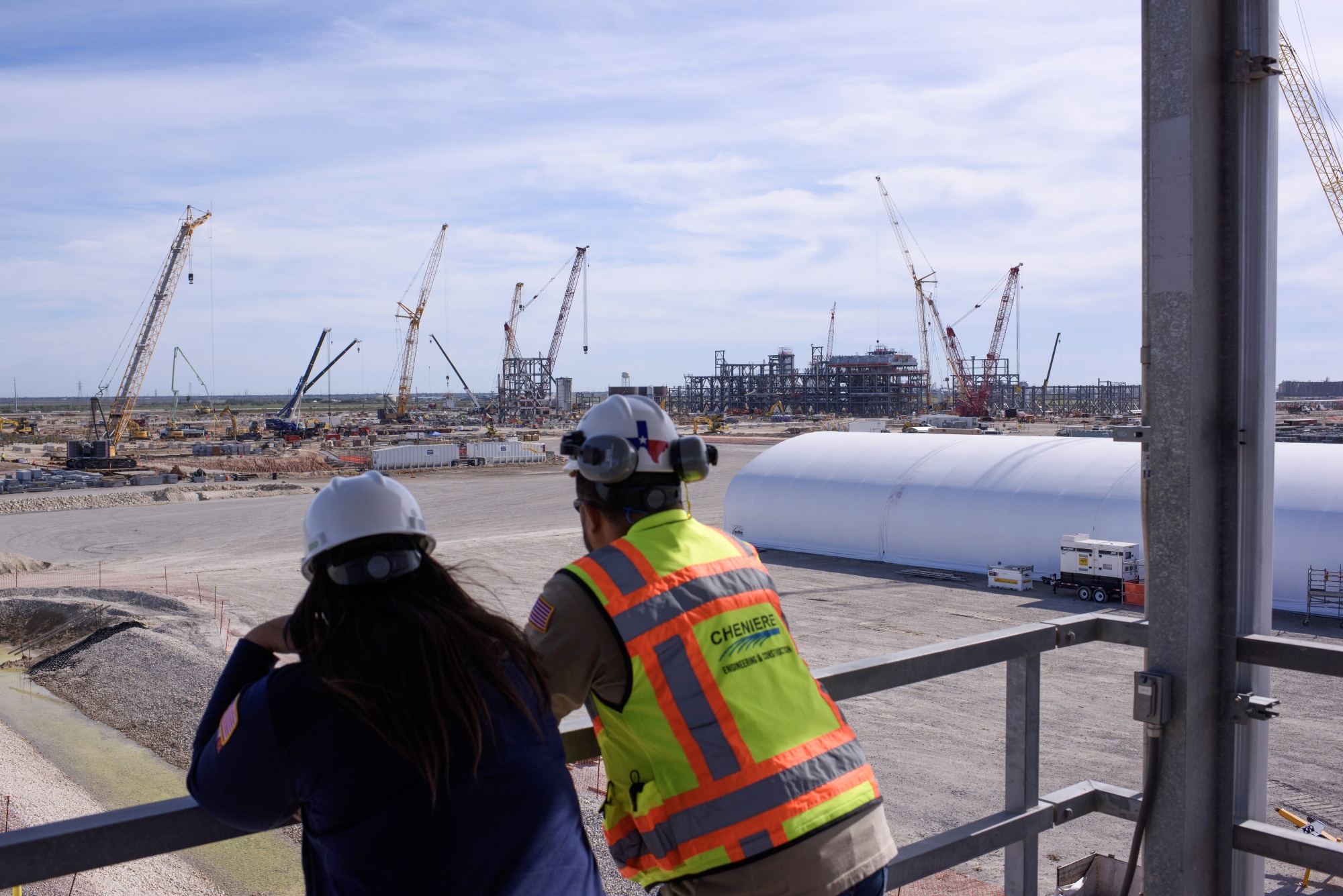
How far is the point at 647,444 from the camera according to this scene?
2.65 meters

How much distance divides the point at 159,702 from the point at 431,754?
800 inches

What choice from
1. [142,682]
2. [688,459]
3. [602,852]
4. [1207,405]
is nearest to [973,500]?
[602,852]

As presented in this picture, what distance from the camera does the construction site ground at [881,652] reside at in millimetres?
12195

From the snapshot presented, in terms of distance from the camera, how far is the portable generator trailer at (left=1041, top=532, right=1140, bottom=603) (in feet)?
75.9

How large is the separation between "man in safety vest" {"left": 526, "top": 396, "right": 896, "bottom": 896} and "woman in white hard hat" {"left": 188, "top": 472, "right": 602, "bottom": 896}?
0.19m

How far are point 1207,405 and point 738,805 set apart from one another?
2412mm

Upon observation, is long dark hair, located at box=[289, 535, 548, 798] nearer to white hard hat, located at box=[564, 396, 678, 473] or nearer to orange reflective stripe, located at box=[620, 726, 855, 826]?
orange reflective stripe, located at box=[620, 726, 855, 826]

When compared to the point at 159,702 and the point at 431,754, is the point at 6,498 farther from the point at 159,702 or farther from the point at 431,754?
the point at 431,754

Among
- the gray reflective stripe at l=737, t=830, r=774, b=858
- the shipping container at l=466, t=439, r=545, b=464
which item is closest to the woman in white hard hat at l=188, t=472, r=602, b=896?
the gray reflective stripe at l=737, t=830, r=774, b=858

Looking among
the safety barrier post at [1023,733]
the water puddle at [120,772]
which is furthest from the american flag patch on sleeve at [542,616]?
the water puddle at [120,772]

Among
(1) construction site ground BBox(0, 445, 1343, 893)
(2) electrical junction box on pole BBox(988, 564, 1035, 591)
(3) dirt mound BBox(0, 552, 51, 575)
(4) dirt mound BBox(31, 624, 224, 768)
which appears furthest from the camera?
(3) dirt mound BBox(0, 552, 51, 575)

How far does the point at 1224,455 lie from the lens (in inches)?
142

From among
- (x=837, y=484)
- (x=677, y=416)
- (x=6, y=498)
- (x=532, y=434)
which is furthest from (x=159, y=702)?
(x=677, y=416)

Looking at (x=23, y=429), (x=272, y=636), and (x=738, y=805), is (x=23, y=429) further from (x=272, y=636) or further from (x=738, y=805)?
(x=738, y=805)
